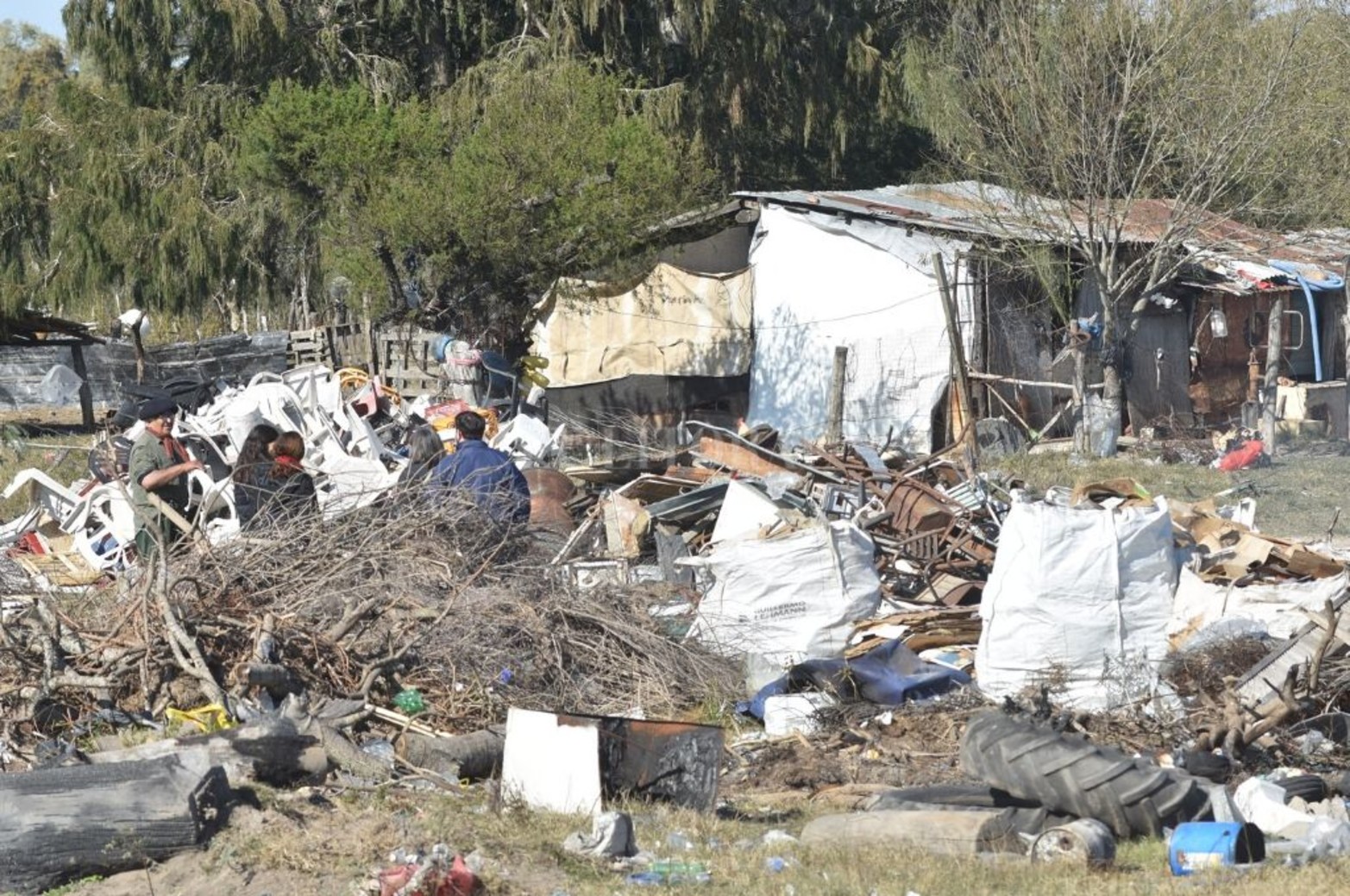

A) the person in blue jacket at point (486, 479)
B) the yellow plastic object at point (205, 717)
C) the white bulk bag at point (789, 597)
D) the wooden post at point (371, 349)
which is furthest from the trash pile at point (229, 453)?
the wooden post at point (371, 349)

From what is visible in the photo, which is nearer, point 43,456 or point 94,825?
point 94,825

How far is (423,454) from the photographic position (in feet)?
34.7

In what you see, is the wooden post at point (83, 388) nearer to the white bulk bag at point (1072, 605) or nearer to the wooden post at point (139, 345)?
the wooden post at point (139, 345)

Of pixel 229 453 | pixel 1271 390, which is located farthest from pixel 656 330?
pixel 229 453

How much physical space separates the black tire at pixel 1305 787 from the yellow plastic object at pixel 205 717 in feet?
14.2

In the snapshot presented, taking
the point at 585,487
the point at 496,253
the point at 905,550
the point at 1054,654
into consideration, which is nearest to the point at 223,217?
the point at 496,253

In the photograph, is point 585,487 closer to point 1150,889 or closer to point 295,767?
point 295,767

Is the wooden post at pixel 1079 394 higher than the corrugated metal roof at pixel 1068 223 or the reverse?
the reverse

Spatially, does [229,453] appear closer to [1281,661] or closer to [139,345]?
[139,345]

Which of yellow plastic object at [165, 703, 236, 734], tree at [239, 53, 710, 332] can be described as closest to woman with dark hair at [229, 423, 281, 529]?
yellow plastic object at [165, 703, 236, 734]

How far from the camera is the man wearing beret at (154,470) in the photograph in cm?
891

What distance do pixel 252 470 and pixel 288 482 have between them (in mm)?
550

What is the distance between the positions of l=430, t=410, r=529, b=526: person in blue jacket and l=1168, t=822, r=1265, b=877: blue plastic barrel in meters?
4.55

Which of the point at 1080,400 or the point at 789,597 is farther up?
the point at 1080,400
